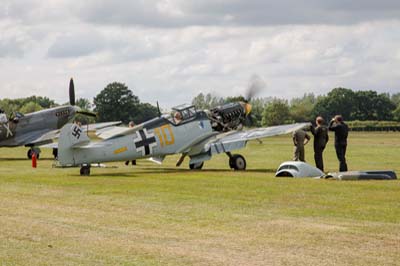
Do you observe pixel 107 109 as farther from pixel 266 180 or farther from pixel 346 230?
pixel 346 230

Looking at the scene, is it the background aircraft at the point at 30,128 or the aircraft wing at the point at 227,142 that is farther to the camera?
the background aircraft at the point at 30,128

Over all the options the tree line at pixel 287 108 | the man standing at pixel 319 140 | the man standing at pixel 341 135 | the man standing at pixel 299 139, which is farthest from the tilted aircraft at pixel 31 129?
the tree line at pixel 287 108

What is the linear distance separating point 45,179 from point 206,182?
4.48 meters

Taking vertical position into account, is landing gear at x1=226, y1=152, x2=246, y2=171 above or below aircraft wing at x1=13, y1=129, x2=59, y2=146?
below

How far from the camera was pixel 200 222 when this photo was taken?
11.8 metres

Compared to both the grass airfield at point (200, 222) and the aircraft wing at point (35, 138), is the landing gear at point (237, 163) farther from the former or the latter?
the aircraft wing at point (35, 138)

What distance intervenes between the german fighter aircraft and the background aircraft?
38.7ft

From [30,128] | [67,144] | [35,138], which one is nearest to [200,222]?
[67,144]

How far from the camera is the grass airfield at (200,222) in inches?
362

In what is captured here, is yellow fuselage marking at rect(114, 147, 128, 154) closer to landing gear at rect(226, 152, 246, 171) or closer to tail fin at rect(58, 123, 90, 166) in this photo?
tail fin at rect(58, 123, 90, 166)

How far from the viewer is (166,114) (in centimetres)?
2420

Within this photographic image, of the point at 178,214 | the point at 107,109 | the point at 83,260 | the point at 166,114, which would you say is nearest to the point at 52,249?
the point at 83,260

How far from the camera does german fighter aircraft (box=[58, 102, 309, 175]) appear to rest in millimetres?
21484

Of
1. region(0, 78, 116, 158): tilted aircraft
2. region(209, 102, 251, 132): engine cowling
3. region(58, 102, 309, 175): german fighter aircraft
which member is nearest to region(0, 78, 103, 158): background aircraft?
region(0, 78, 116, 158): tilted aircraft
